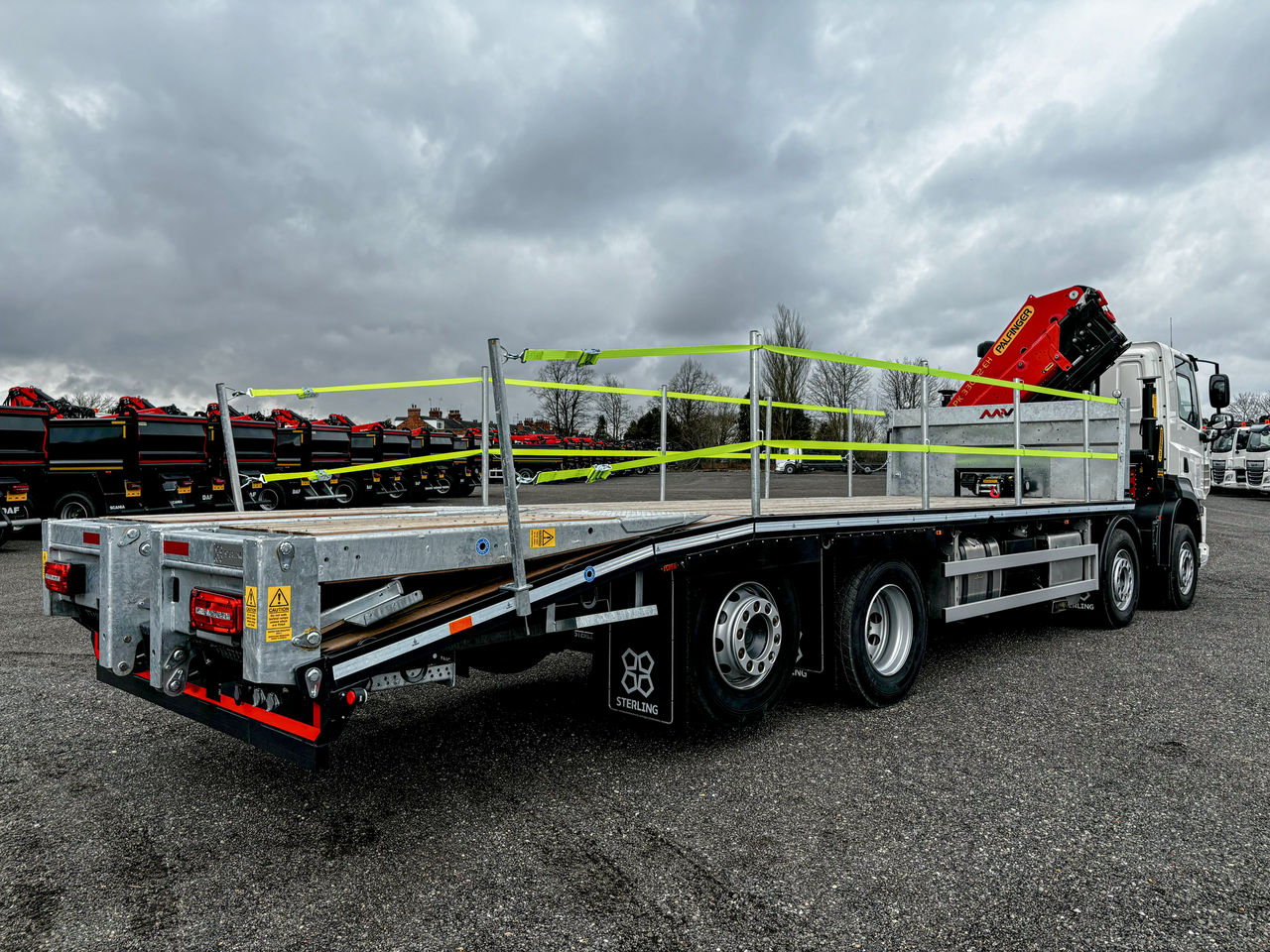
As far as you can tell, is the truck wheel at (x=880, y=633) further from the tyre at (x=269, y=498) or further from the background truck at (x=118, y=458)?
the tyre at (x=269, y=498)

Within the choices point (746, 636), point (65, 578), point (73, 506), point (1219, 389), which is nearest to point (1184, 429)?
point (1219, 389)

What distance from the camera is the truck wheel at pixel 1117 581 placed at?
750 centimetres

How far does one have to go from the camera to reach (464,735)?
4598 mm

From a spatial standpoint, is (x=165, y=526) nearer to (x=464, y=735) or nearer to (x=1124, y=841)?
(x=464, y=735)

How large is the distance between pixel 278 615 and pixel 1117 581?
739 centimetres

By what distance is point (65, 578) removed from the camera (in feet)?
12.0

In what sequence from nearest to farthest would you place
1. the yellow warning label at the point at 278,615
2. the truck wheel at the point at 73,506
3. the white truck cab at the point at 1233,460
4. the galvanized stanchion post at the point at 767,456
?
1. the yellow warning label at the point at 278,615
2. the galvanized stanchion post at the point at 767,456
3. the truck wheel at the point at 73,506
4. the white truck cab at the point at 1233,460

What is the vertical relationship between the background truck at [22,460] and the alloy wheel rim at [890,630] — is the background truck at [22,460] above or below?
above

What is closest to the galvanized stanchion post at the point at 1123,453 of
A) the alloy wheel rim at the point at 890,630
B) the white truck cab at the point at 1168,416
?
the white truck cab at the point at 1168,416

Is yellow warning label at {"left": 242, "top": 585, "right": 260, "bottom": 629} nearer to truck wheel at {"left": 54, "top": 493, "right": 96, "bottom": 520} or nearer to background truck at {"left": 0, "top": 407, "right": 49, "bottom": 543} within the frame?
background truck at {"left": 0, "top": 407, "right": 49, "bottom": 543}

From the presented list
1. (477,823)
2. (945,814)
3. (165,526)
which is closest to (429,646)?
(477,823)

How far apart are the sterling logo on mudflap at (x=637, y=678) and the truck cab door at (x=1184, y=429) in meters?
6.90

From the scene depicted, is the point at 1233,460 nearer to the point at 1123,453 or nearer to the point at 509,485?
the point at 1123,453

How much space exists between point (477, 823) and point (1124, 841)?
101 inches
